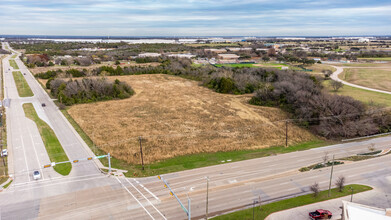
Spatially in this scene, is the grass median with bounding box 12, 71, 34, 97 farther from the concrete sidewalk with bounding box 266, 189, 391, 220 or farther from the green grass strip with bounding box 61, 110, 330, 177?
the concrete sidewalk with bounding box 266, 189, 391, 220

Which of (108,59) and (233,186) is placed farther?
(108,59)

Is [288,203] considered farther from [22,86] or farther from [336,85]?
[22,86]

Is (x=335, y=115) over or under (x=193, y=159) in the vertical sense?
over

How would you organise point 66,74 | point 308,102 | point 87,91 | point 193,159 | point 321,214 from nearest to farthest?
point 321,214 < point 193,159 < point 308,102 < point 87,91 < point 66,74

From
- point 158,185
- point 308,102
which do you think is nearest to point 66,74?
point 158,185

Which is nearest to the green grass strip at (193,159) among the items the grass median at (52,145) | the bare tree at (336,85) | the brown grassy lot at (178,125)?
the brown grassy lot at (178,125)

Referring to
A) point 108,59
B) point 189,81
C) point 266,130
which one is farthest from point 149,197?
point 108,59

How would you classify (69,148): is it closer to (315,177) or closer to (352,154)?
(315,177)

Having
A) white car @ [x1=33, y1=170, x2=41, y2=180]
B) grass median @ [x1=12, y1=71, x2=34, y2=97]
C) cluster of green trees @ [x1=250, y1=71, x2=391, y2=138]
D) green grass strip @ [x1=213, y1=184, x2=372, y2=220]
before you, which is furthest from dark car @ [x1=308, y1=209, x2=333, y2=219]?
grass median @ [x1=12, y1=71, x2=34, y2=97]
